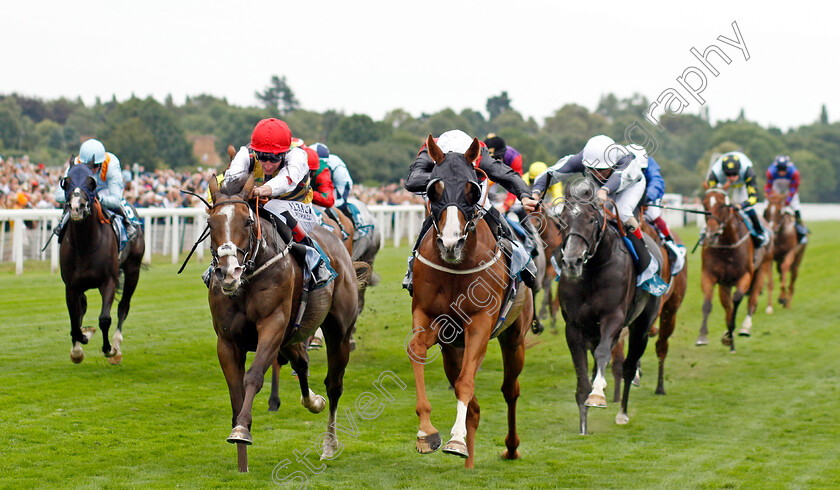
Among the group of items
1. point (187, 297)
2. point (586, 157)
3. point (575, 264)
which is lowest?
point (187, 297)

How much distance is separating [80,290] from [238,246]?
162 inches

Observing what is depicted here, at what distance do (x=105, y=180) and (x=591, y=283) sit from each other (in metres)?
4.92

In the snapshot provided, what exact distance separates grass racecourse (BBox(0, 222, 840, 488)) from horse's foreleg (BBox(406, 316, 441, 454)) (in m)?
0.59

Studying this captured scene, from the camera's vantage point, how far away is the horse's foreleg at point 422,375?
5191mm

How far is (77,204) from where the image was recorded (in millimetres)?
8430

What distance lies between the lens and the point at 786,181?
53.6 feet

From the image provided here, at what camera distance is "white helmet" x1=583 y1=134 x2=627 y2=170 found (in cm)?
756

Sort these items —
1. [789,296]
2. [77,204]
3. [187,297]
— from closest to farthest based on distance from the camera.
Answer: [77,204], [187,297], [789,296]

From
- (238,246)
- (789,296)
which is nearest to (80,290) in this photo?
(238,246)

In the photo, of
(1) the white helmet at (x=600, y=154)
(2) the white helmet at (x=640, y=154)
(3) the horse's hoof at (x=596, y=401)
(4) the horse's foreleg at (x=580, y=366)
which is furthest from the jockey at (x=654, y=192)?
(3) the horse's hoof at (x=596, y=401)

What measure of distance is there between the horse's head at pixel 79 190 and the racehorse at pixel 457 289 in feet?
13.2

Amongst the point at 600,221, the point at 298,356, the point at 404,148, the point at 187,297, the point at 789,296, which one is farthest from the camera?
the point at 404,148

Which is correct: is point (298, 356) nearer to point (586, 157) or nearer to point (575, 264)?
point (575, 264)

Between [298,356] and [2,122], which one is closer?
[298,356]
